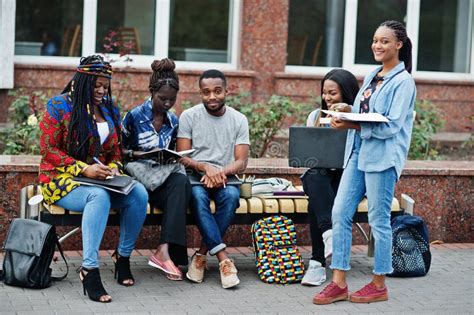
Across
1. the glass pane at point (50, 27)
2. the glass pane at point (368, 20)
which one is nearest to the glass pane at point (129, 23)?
the glass pane at point (50, 27)

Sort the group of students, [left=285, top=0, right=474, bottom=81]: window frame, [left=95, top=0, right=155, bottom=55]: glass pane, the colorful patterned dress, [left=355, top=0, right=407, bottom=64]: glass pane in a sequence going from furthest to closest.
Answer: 1. [left=355, top=0, right=407, bottom=64]: glass pane
2. [left=285, top=0, right=474, bottom=81]: window frame
3. [left=95, top=0, right=155, bottom=55]: glass pane
4. the colorful patterned dress
5. the group of students

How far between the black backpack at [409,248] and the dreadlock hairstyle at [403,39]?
1.40m

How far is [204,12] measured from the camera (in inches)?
523

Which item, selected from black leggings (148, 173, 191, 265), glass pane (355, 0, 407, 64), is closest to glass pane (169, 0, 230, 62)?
glass pane (355, 0, 407, 64)

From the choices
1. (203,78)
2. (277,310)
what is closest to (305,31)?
(203,78)

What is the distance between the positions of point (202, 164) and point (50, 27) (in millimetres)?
5974

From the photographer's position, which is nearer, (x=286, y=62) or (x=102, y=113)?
(x=102, y=113)

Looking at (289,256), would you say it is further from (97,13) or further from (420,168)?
(97,13)

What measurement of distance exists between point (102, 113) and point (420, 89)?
276 inches

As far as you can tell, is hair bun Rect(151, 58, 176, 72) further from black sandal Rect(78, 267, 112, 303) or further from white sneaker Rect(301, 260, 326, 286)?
white sneaker Rect(301, 260, 326, 286)

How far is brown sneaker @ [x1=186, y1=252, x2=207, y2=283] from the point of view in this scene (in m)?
7.27

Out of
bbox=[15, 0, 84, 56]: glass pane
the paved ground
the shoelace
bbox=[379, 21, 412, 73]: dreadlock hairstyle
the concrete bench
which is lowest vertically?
the paved ground

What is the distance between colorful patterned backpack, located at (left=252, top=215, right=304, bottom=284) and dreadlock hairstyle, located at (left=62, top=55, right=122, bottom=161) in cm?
135

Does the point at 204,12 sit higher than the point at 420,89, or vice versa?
the point at 204,12
